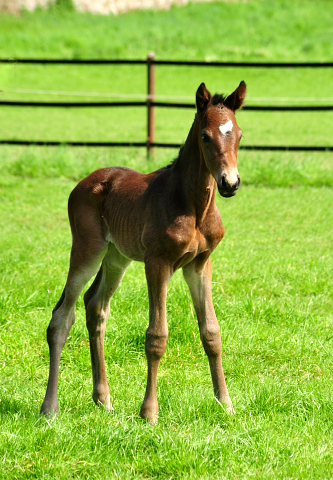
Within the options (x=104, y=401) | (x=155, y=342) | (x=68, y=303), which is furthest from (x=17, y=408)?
(x=155, y=342)

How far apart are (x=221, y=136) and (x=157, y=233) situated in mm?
655

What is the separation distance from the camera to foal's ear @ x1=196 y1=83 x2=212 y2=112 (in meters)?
3.27

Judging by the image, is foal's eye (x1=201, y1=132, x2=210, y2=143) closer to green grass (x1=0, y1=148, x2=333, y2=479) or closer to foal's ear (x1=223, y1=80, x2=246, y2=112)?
foal's ear (x1=223, y1=80, x2=246, y2=112)

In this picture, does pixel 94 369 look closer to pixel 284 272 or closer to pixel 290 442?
pixel 290 442

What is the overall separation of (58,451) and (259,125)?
13.7m

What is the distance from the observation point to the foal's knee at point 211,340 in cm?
366

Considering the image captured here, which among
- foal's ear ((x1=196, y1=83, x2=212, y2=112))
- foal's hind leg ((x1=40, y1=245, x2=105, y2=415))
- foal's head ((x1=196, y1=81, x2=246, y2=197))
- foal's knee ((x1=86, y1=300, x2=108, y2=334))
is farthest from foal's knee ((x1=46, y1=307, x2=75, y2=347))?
foal's ear ((x1=196, y1=83, x2=212, y2=112))

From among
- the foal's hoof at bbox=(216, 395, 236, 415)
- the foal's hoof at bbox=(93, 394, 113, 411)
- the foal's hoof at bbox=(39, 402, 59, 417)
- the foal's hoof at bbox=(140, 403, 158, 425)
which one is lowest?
the foal's hoof at bbox=(93, 394, 113, 411)

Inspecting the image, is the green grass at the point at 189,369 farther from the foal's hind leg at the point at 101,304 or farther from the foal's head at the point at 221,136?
the foal's head at the point at 221,136

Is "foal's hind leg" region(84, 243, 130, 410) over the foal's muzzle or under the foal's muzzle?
under

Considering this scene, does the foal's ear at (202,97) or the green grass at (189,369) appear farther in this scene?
the foal's ear at (202,97)

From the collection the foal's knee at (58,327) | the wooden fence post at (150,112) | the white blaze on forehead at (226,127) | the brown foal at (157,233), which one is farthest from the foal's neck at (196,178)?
the wooden fence post at (150,112)

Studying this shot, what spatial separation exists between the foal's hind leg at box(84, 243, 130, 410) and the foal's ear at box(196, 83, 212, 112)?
1.19 m

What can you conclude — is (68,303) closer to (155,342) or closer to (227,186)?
(155,342)
